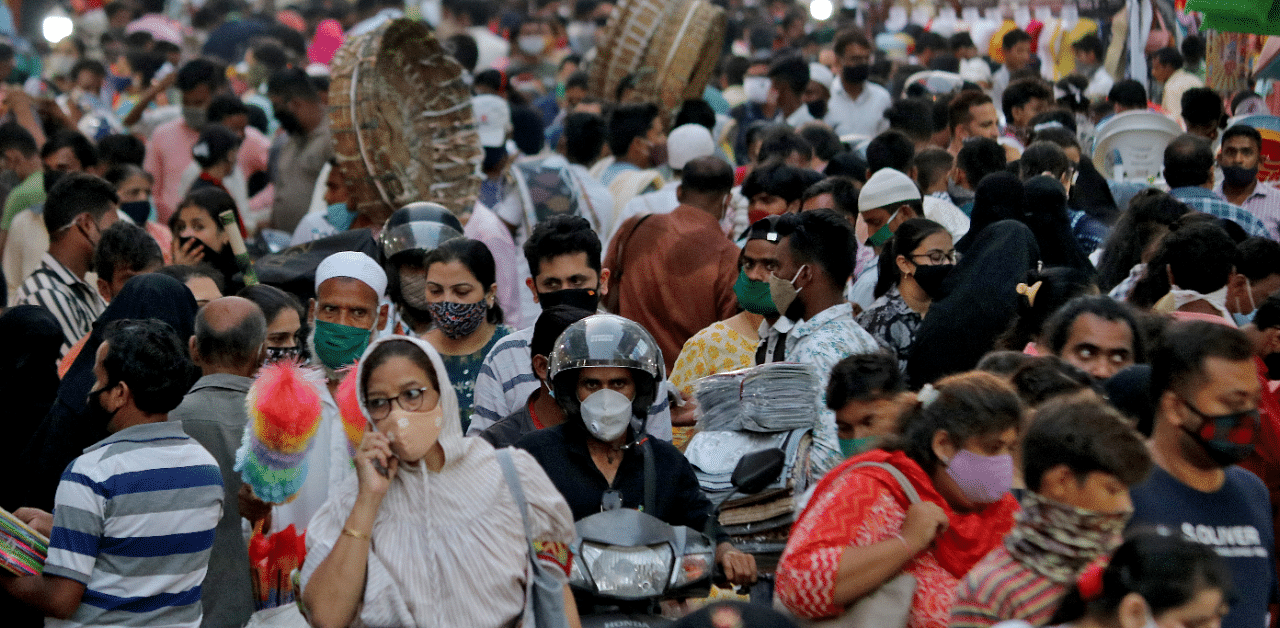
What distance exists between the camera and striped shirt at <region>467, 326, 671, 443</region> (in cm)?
466

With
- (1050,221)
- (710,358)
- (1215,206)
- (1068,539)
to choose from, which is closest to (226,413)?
(710,358)

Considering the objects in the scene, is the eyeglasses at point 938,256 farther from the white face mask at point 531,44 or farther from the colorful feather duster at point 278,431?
the white face mask at point 531,44

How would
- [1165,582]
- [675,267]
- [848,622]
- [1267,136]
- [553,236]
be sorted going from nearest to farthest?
[1165,582]
[848,622]
[553,236]
[675,267]
[1267,136]

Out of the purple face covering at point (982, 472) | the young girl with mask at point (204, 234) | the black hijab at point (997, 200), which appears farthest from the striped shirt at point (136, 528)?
the black hijab at point (997, 200)

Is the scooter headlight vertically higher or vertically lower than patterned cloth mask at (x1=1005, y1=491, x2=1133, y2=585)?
lower

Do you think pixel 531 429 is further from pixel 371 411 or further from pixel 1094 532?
pixel 1094 532

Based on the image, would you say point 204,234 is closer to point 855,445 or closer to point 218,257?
point 218,257

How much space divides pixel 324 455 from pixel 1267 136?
594 cm

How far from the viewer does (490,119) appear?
8758 mm

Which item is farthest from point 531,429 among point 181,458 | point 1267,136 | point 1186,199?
point 1267,136

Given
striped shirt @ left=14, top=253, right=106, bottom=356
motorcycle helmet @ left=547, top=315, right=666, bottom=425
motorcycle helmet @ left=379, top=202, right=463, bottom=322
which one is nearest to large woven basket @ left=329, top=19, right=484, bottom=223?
motorcycle helmet @ left=379, top=202, right=463, bottom=322

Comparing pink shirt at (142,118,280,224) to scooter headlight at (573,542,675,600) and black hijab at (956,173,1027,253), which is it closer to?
black hijab at (956,173,1027,253)

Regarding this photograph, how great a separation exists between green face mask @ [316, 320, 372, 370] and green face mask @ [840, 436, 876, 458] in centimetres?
203

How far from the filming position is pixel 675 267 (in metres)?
6.28
